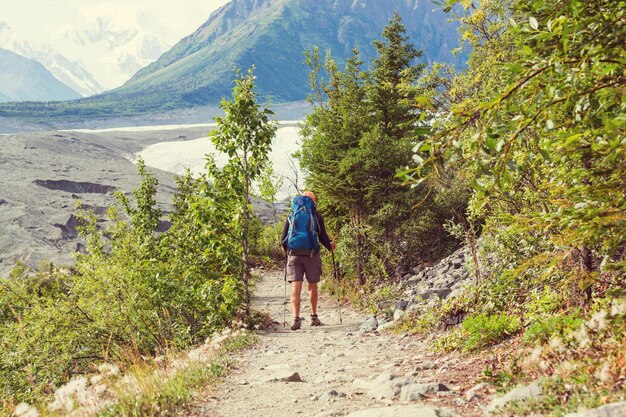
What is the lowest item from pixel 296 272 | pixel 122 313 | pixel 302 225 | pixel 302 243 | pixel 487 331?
pixel 122 313

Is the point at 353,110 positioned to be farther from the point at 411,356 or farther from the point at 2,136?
the point at 2,136

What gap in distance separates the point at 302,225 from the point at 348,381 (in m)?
4.61

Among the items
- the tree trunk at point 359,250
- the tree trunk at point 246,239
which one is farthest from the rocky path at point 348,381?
Result: the tree trunk at point 359,250

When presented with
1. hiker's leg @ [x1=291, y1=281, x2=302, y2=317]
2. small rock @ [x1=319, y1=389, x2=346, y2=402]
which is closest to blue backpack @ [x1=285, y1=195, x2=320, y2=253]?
hiker's leg @ [x1=291, y1=281, x2=302, y2=317]

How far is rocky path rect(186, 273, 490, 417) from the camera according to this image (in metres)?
4.73

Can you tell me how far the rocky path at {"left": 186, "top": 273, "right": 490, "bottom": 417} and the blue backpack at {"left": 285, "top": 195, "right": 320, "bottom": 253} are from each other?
1.81m

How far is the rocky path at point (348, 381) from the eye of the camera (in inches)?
186

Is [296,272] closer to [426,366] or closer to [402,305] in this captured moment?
[402,305]

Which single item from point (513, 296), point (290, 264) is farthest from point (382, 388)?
point (290, 264)

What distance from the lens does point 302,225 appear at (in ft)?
33.7

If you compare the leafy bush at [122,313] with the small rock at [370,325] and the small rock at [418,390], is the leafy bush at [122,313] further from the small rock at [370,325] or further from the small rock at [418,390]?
the small rock at [418,390]

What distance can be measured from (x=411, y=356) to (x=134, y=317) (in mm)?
5619

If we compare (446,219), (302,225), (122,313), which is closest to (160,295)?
(122,313)

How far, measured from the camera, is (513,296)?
6922mm
